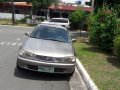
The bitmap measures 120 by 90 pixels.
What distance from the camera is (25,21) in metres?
59.1

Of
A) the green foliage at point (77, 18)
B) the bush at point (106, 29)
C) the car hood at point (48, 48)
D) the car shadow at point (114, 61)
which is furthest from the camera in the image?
the green foliage at point (77, 18)

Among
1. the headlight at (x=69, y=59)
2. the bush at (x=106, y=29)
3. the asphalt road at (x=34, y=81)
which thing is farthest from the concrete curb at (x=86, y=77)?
the bush at (x=106, y=29)

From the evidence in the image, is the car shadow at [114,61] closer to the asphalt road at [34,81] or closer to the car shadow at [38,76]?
the asphalt road at [34,81]

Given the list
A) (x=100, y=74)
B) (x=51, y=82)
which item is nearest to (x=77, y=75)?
(x=100, y=74)

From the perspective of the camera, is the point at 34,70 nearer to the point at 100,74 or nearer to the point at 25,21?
the point at 100,74

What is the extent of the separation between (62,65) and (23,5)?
56.4m

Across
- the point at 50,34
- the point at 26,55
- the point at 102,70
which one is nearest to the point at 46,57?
the point at 26,55

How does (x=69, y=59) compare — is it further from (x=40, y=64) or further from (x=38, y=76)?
(x=38, y=76)

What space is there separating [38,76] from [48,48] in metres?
0.91

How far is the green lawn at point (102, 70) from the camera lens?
9.13 m

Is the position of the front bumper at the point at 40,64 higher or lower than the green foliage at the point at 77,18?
higher

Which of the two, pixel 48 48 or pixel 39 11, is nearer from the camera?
pixel 48 48

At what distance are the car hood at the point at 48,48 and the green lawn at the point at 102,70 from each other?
1091 mm

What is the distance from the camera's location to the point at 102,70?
11.3 m
